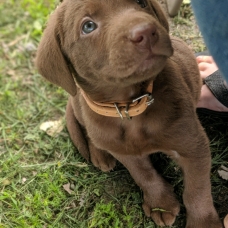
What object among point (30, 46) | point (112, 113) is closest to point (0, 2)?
point (30, 46)

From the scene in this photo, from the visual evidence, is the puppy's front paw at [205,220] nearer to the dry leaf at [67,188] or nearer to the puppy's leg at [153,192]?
the puppy's leg at [153,192]

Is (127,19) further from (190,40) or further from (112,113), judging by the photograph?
(190,40)

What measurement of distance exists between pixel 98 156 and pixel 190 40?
1.36 m

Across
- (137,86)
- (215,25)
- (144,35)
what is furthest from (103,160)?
(215,25)

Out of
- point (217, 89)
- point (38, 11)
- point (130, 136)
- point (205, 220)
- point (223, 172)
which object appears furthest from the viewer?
point (38, 11)

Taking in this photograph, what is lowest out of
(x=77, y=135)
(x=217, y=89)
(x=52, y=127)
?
(x=52, y=127)

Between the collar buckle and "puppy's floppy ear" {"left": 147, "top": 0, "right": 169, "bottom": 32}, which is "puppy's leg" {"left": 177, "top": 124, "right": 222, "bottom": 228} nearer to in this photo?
the collar buckle

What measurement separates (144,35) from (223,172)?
→ 4.79 ft

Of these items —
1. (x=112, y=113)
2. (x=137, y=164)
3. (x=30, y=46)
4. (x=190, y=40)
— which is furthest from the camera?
(x=30, y=46)

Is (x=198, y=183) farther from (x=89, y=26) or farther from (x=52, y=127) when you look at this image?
(x=52, y=127)

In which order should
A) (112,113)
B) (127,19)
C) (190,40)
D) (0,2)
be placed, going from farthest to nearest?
(0,2), (190,40), (112,113), (127,19)

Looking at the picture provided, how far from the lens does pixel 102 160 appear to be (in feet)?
9.90

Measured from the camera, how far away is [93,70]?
2.14 metres

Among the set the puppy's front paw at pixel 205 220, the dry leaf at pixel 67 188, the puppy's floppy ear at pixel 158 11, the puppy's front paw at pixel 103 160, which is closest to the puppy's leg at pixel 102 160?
the puppy's front paw at pixel 103 160
